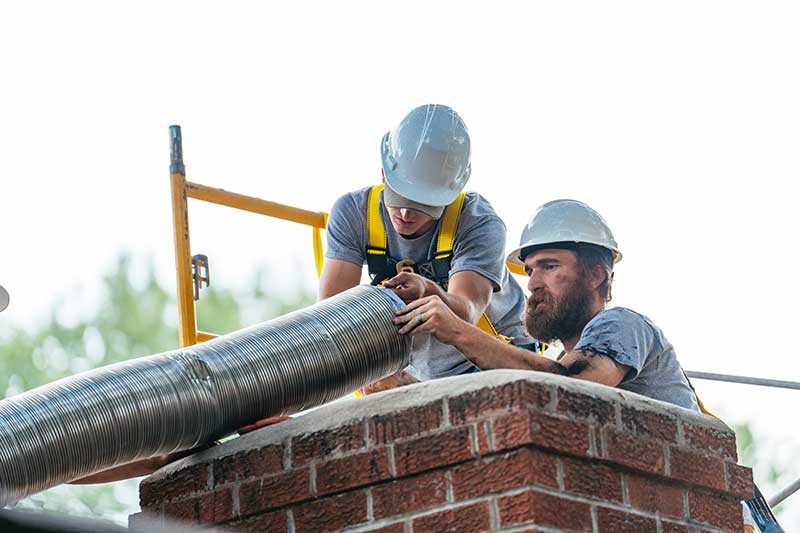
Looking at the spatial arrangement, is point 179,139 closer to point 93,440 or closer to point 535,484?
point 93,440

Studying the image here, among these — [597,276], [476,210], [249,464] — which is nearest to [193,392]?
[249,464]

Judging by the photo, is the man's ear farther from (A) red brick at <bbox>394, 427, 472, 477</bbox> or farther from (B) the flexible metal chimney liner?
(A) red brick at <bbox>394, 427, 472, 477</bbox>

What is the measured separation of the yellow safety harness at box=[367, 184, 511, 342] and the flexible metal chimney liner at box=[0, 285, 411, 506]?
1.17 metres

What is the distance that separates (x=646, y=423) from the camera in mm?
3811

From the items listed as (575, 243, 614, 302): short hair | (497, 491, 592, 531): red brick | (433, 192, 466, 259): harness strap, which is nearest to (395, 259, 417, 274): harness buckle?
(433, 192, 466, 259): harness strap

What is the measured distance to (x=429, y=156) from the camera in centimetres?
554

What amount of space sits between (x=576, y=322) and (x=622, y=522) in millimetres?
2042

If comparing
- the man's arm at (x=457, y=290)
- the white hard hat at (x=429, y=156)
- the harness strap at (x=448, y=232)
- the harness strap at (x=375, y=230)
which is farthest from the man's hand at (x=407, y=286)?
the harness strap at (x=375, y=230)

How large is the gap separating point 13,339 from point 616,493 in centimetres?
2327

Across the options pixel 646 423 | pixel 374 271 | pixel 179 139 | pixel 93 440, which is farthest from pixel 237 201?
pixel 646 423

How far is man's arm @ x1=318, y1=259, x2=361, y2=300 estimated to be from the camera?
5672 mm

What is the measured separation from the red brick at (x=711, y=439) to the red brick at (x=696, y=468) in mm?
28

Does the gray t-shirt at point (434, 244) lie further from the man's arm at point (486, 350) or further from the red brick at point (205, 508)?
the red brick at point (205, 508)

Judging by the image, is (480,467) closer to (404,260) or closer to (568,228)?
(404,260)
